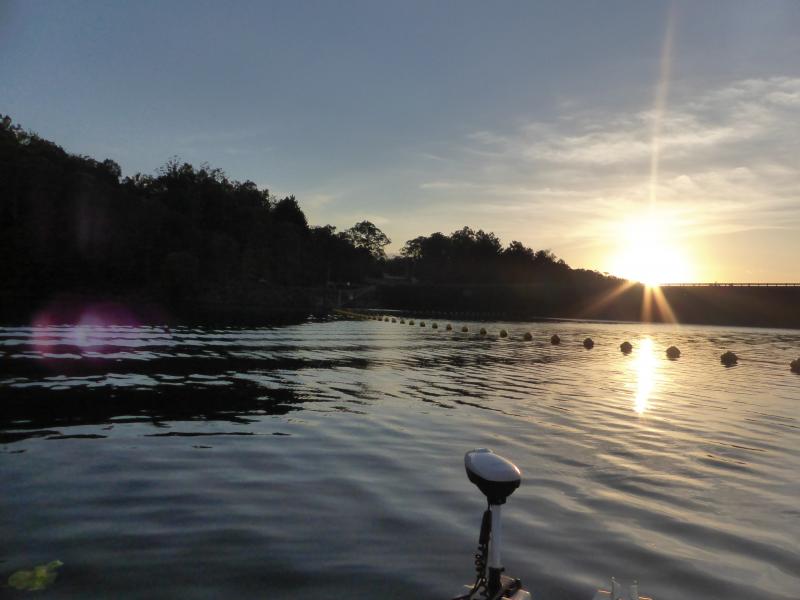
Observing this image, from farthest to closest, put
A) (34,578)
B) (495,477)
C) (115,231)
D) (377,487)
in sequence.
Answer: (115,231) < (377,487) < (34,578) < (495,477)

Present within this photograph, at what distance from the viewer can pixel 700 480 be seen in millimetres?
10953

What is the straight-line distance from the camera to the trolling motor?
5.36 metres

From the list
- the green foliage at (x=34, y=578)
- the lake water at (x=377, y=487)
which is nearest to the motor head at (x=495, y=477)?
the lake water at (x=377, y=487)

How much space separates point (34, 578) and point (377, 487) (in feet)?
15.8

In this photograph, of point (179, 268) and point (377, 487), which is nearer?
point (377, 487)

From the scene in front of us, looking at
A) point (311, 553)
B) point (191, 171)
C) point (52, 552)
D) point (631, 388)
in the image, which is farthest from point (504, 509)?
point (191, 171)

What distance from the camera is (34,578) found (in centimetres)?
645

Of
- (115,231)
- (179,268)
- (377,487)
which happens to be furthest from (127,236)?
(377,487)

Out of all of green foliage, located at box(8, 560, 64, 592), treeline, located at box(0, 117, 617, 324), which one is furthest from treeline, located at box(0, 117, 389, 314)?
green foliage, located at box(8, 560, 64, 592)

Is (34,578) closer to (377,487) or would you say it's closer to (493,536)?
(493,536)

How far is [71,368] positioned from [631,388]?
798 inches

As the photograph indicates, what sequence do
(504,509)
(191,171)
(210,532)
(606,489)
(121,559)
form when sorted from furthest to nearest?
(191,171) < (606,489) < (504,509) < (210,532) < (121,559)

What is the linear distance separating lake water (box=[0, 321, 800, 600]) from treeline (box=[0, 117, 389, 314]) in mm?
102197

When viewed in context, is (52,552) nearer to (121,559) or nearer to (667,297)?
(121,559)
